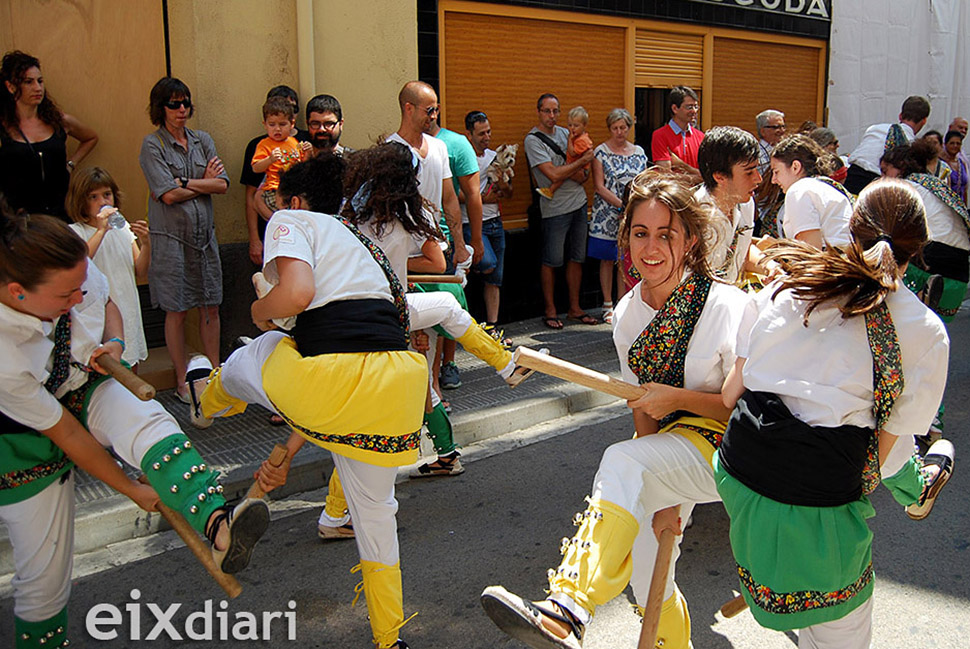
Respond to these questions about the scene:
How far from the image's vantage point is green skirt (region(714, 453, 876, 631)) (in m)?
2.50

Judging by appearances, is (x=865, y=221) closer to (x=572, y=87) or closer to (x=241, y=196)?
(x=241, y=196)

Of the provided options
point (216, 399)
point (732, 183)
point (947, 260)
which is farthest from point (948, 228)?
point (216, 399)

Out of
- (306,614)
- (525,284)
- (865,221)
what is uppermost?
(865,221)

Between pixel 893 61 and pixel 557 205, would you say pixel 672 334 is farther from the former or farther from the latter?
pixel 893 61

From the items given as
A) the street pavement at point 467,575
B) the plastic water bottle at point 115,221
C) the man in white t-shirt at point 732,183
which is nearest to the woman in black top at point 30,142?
the plastic water bottle at point 115,221

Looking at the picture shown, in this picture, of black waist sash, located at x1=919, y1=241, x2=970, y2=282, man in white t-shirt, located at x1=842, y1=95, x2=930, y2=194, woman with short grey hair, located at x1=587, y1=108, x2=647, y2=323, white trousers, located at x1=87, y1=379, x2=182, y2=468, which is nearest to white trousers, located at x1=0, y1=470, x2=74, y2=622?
white trousers, located at x1=87, y1=379, x2=182, y2=468

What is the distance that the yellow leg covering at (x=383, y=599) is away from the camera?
10.8 feet

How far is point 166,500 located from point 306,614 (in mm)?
1170

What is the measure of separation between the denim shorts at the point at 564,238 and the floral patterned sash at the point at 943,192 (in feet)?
11.3

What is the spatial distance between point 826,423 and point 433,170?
3.74m

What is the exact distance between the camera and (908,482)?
2869 mm

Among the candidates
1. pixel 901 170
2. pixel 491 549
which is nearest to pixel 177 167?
pixel 491 549

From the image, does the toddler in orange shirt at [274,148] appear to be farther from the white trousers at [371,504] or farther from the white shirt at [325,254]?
the white trousers at [371,504]

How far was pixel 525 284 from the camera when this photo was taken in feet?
29.7
